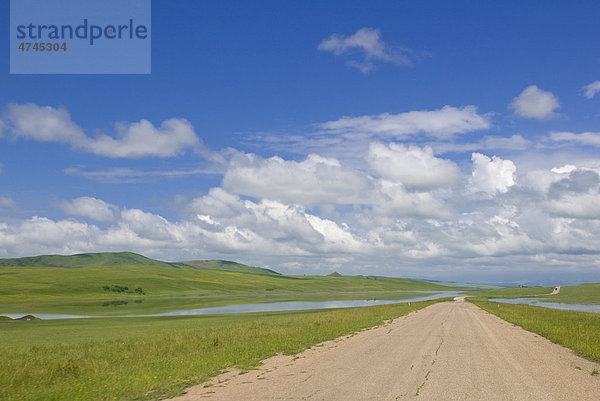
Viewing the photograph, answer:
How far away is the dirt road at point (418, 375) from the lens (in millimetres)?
13820

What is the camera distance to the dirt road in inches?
544

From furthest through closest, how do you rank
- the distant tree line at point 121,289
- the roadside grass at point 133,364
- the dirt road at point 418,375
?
the distant tree line at point 121,289
the roadside grass at point 133,364
the dirt road at point 418,375

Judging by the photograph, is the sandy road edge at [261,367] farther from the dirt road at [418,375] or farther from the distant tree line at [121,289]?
the distant tree line at [121,289]

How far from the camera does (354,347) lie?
968 inches

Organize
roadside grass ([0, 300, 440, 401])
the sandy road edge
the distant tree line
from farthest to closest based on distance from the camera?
the distant tree line, the sandy road edge, roadside grass ([0, 300, 440, 401])

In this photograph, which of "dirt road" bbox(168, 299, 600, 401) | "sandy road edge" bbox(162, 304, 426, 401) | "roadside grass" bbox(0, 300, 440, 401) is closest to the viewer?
"dirt road" bbox(168, 299, 600, 401)

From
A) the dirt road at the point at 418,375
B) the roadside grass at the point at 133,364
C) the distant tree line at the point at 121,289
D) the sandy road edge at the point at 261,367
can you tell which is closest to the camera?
the dirt road at the point at 418,375

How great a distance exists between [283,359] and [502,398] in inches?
421

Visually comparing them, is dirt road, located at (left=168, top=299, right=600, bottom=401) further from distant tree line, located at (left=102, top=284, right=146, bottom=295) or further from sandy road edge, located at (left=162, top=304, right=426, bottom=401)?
distant tree line, located at (left=102, top=284, right=146, bottom=295)

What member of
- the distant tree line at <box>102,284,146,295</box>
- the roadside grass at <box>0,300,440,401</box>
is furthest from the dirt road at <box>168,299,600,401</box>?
the distant tree line at <box>102,284,146,295</box>

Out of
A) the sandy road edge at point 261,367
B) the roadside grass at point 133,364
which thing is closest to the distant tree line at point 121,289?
the roadside grass at point 133,364

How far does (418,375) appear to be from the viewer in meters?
16.5

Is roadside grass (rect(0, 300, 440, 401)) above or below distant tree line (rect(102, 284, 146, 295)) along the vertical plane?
above

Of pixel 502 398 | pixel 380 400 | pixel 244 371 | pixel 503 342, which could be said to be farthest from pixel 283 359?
pixel 503 342
